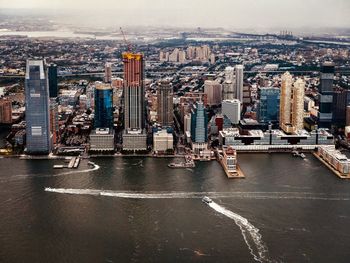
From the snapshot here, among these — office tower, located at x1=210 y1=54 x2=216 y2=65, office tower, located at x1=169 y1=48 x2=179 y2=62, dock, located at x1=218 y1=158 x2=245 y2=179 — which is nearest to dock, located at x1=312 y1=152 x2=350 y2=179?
dock, located at x1=218 y1=158 x2=245 y2=179

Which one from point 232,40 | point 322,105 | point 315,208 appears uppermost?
point 232,40

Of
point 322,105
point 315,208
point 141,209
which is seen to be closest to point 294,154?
point 322,105

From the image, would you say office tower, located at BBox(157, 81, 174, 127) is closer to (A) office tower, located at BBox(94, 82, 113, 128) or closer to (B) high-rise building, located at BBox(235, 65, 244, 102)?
(A) office tower, located at BBox(94, 82, 113, 128)

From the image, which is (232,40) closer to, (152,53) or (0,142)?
(152,53)

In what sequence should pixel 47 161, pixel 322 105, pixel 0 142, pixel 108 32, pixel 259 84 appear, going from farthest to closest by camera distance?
1. pixel 259 84
2. pixel 108 32
3. pixel 322 105
4. pixel 0 142
5. pixel 47 161

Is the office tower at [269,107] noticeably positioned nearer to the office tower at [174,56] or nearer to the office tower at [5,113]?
the office tower at [5,113]

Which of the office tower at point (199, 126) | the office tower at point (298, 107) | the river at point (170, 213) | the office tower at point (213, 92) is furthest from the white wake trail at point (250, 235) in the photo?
the office tower at point (213, 92)
